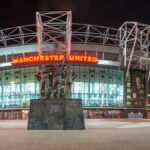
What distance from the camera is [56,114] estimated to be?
3039 cm

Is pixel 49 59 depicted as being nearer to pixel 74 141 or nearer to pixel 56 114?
pixel 56 114

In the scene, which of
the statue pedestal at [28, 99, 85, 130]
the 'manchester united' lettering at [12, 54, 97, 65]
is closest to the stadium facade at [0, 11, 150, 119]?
the 'manchester united' lettering at [12, 54, 97, 65]

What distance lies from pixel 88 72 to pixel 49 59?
12.0 metres

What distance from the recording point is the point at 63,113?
30.2 metres

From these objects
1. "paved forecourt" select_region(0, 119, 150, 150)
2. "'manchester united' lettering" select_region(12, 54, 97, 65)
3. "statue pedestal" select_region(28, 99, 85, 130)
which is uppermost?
"'manchester united' lettering" select_region(12, 54, 97, 65)

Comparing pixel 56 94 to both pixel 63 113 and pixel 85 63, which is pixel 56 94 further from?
pixel 85 63

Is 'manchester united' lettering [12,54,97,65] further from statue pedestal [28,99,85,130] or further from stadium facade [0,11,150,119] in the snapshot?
statue pedestal [28,99,85,130]

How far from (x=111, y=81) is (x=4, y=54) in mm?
26263

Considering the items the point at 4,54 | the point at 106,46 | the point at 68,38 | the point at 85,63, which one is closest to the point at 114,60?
the point at 106,46

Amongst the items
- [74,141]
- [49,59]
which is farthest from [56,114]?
[49,59]

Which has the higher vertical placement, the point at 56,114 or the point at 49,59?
the point at 49,59

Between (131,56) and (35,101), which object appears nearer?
(35,101)

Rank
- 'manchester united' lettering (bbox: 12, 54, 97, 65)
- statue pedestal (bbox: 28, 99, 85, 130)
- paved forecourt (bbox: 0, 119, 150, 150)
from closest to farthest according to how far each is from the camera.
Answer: paved forecourt (bbox: 0, 119, 150, 150)
statue pedestal (bbox: 28, 99, 85, 130)
'manchester united' lettering (bbox: 12, 54, 97, 65)

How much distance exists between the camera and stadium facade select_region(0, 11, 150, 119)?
9319 cm
